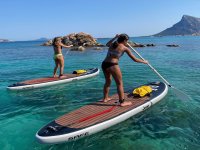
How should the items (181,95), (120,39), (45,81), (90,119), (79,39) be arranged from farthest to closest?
(79,39) → (45,81) → (181,95) → (120,39) → (90,119)

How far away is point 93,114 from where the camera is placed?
382 inches

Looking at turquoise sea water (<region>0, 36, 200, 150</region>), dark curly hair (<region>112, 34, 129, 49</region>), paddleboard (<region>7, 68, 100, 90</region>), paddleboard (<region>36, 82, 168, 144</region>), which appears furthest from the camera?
paddleboard (<region>7, 68, 100, 90</region>)

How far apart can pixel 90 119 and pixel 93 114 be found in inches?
17.1

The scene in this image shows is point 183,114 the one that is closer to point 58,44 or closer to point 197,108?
point 197,108

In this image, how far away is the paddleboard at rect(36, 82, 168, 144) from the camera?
8.30 meters

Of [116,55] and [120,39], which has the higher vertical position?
[120,39]

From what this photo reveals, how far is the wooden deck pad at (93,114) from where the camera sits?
29.7 ft

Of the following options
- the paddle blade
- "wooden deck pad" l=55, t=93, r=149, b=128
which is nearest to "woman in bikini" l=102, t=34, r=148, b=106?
"wooden deck pad" l=55, t=93, r=149, b=128

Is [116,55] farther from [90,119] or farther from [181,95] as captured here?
[181,95]

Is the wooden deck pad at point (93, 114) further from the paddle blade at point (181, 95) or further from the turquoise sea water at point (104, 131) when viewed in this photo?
the paddle blade at point (181, 95)

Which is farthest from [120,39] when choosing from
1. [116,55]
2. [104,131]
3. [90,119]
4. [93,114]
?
[104,131]

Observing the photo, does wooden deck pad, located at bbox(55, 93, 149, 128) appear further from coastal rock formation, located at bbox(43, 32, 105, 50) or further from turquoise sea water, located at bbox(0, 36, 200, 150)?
coastal rock formation, located at bbox(43, 32, 105, 50)

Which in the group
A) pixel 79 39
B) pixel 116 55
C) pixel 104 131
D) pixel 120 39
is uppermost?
pixel 120 39

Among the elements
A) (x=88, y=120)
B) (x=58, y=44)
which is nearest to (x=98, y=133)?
(x=88, y=120)
